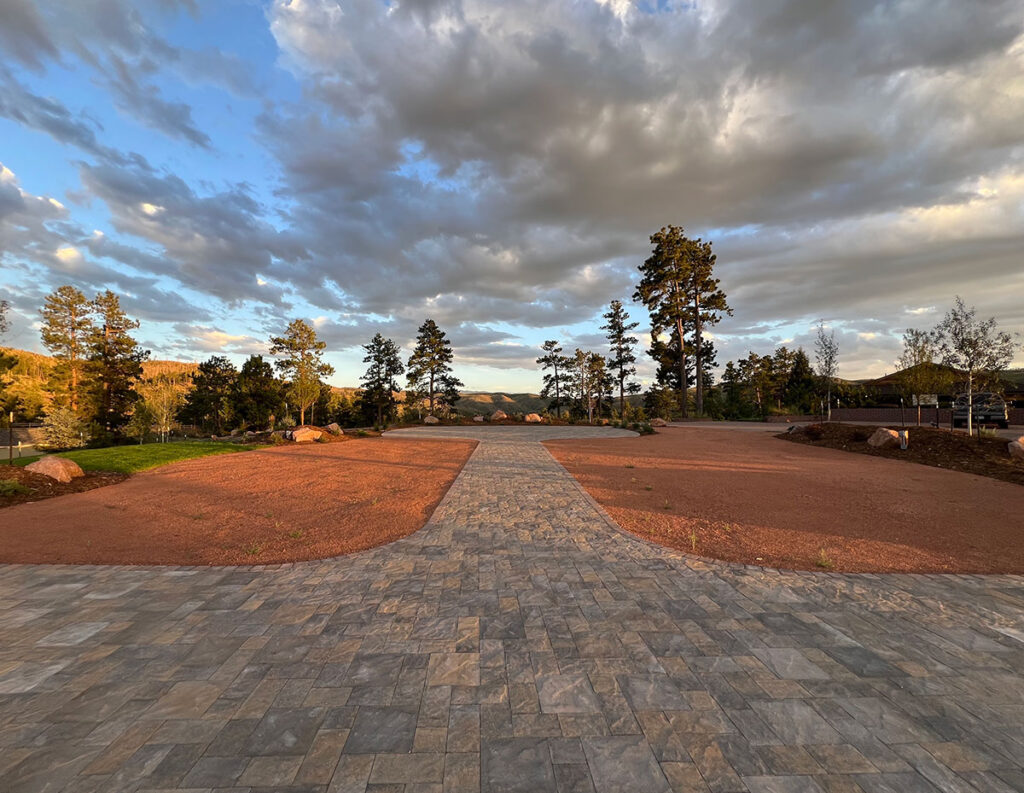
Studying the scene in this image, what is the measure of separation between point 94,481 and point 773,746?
15.1 metres

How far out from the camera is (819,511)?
7195mm

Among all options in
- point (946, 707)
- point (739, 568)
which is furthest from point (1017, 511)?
point (946, 707)

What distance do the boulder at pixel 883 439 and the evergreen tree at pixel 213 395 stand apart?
165 feet

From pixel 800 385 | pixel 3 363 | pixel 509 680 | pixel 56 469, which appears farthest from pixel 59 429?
→ pixel 800 385

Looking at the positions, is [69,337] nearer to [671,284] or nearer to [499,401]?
[671,284]

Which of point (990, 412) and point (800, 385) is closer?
point (990, 412)

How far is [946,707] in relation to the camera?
8.17 feet

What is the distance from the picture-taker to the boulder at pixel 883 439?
537 inches

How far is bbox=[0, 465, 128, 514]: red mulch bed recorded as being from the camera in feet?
28.5

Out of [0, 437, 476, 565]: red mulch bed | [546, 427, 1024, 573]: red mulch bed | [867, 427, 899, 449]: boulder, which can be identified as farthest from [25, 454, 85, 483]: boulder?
[867, 427, 899, 449]: boulder

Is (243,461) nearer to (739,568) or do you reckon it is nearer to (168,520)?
(168,520)

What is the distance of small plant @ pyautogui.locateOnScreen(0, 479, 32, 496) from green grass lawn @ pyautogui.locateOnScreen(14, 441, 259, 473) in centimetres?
302

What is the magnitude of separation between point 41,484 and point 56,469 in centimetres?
65

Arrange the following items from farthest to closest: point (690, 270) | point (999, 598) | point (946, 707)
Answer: point (690, 270), point (999, 598), point (946, 707)
